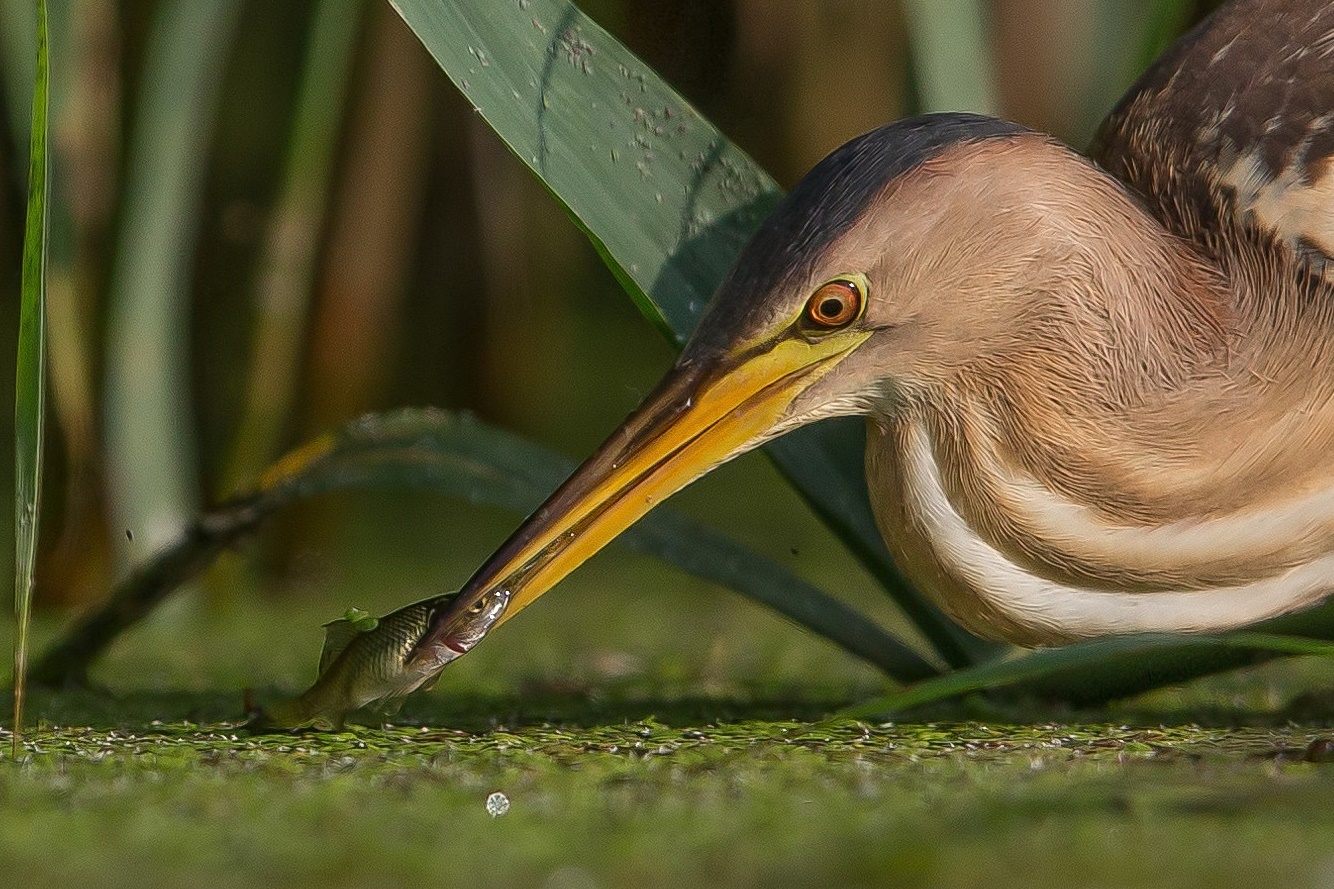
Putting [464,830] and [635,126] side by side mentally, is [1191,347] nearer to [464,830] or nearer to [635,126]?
[635,126]

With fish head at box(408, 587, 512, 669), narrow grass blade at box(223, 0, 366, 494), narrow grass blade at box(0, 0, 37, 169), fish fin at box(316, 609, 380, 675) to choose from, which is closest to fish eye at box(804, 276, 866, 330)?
fish head at box(408, 587, 512, 669)

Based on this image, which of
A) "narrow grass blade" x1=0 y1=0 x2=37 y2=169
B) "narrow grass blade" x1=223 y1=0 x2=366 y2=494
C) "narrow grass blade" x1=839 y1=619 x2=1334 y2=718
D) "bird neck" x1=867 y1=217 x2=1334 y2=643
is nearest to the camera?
"narrow grass blade" x1=839 y1=619 x2=1334 y2=718

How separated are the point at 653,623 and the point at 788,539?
0.77 meters

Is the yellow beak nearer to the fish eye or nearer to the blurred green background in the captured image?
the fish eye

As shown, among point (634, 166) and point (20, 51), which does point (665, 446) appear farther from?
point (20, 51)

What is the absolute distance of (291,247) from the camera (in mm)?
3229

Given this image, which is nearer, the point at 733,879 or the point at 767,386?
the point at 733,879

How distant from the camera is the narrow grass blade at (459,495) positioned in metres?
2.16

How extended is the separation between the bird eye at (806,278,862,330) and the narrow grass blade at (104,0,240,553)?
1489 millimetres

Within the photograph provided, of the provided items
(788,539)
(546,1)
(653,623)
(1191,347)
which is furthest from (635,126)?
(788,539)

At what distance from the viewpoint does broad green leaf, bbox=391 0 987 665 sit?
189cm

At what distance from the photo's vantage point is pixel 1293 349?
1.92m

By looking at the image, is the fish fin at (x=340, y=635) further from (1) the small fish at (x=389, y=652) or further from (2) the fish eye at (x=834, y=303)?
(2) the fish eye at (x=834, y=303)

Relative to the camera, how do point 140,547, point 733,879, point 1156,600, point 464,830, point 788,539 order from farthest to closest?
point 788,539 < point 140,547 < point 1156,600 < point 464,830 < point 733,879
